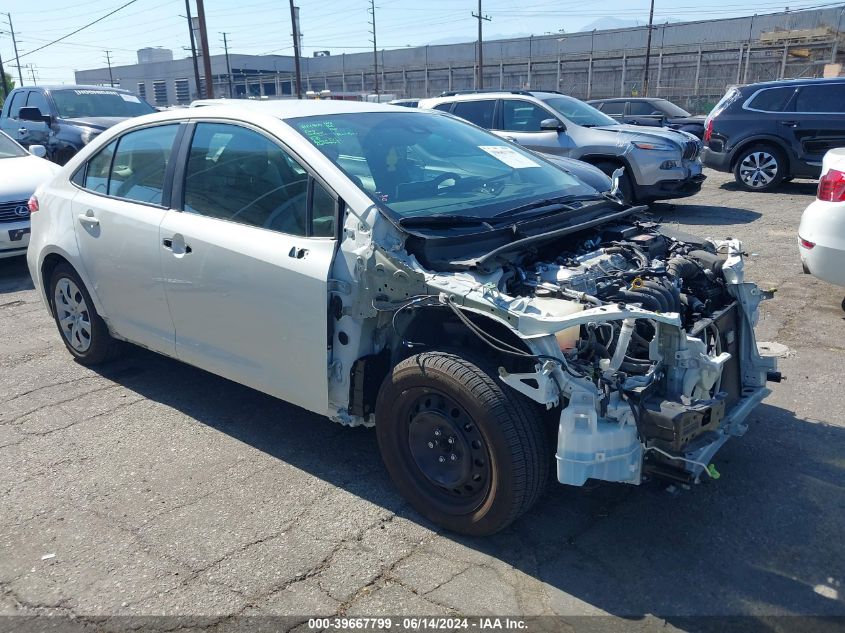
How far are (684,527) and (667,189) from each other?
26.1ft

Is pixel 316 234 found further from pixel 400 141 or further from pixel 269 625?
pixel 269 625

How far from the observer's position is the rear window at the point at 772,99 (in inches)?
472

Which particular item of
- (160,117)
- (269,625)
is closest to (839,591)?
(269,625)

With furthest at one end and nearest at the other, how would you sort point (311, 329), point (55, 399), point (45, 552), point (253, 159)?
1. point (55, 399)
2. point (253, 159)
3. point (311, 329)
4. point (45, 552)

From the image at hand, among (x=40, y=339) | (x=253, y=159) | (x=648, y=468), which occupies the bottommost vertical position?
(x=40, y=339)

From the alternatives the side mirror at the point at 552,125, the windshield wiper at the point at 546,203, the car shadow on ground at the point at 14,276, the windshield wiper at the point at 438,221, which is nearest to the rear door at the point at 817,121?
the side mirror at the point at 552,125

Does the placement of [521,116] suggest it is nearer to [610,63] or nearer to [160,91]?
[610,63]

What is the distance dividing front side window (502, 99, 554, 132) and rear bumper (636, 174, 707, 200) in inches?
74.1

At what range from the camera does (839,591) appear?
2.79 m

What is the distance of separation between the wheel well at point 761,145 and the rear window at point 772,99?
0.52 metres

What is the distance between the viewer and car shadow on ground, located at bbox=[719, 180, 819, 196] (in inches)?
489

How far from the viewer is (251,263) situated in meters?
3.61

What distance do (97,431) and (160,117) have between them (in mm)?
1948

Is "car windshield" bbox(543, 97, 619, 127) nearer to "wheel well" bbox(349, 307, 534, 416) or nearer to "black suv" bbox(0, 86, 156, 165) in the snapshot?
"black suv" bbox(0, 86, 156, 165)
